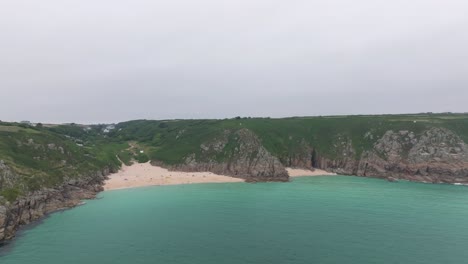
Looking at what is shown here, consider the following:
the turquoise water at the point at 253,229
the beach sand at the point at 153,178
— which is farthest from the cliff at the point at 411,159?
the beach sand at the point at 153,178

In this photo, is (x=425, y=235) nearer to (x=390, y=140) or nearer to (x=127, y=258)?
(x=127, y=258)

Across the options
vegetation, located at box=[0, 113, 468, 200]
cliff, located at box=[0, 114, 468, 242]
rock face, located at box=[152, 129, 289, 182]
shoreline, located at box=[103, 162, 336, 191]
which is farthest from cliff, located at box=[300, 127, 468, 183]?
rock face, located at box=[152, 129, 289, 182]

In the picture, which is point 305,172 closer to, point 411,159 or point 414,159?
point 411,159

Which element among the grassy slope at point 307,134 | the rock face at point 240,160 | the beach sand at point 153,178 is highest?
the grassy slope at point 307,134

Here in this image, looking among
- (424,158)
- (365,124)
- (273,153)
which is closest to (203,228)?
(273,153)

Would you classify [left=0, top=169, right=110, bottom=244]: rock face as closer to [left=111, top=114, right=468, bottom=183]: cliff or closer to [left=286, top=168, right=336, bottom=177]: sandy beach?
[left=111, top=114, right=468, bottom=183]: cliff

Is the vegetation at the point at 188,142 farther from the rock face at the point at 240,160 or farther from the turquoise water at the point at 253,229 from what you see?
the turquoise water at the point at 253,229
